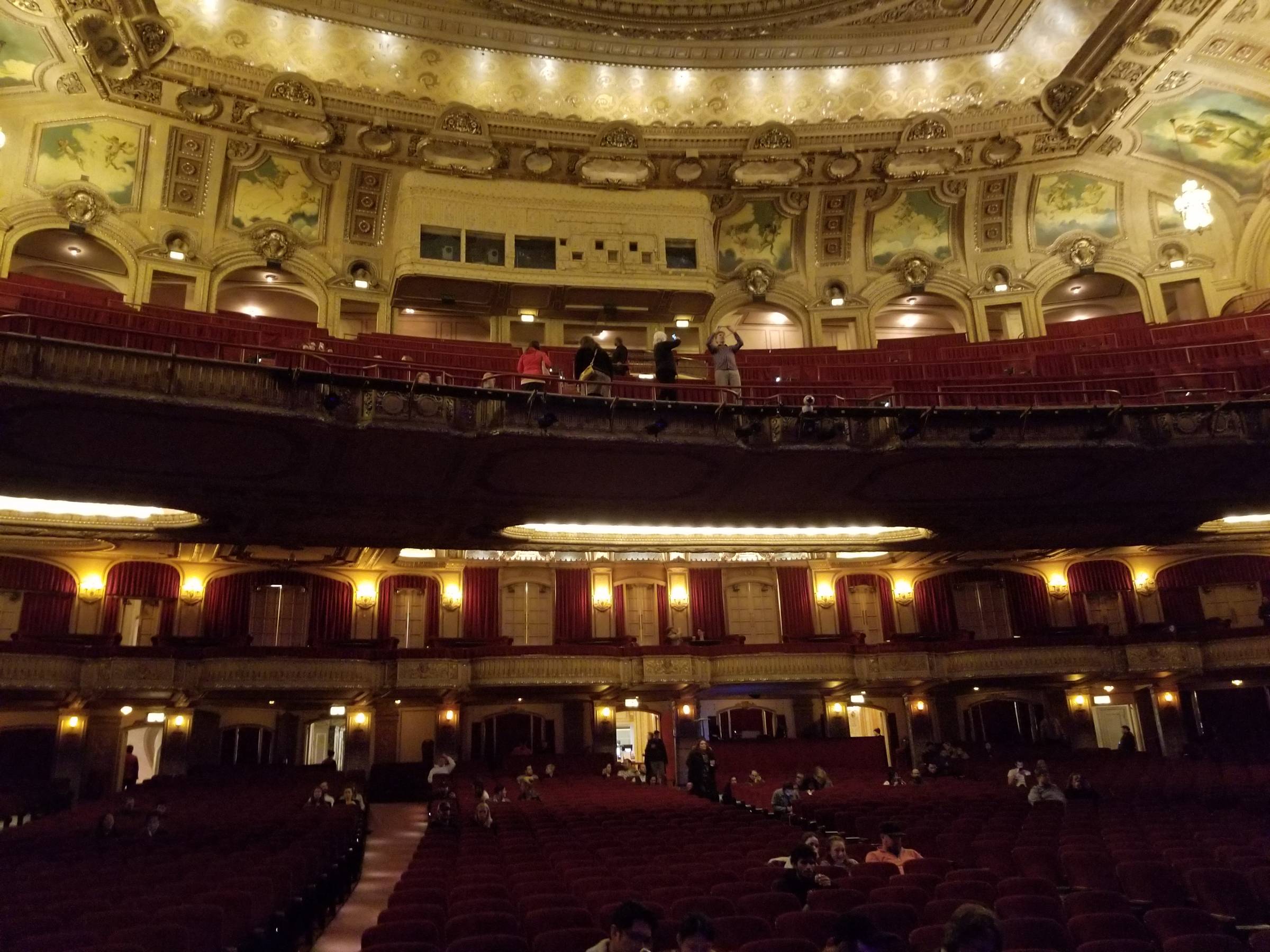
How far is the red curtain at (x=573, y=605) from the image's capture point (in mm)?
21094

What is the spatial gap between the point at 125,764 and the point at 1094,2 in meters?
23.6

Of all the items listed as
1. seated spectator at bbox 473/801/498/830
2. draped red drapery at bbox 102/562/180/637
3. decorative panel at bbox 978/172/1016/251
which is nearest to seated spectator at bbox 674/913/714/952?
seated spectator at bbox 473/801/498/830

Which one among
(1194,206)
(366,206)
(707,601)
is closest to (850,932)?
(1194,206)

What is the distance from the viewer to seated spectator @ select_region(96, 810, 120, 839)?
9.23 metres

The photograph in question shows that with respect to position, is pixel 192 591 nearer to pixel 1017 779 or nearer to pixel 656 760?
pixel 656 760

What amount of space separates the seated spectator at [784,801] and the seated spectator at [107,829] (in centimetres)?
761

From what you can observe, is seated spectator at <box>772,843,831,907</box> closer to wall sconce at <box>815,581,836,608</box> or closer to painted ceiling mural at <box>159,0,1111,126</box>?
wall sconce at <box>815,581,836,608</box>

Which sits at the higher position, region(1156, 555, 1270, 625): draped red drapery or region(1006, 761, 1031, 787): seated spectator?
region(1156, 555, 1270, 625): draped red drapery

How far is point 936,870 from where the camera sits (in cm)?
614

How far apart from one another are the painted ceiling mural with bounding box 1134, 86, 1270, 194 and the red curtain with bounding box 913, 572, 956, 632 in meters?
10.5

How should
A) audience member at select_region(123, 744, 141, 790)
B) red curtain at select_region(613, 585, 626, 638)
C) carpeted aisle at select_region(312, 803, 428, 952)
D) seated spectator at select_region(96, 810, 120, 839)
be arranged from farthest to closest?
red curtain at select_region(613, 585, 626, 638)
audience member at select_region(123, 744, 141, 790)
seated spectator at select_region(96, 810, 120, 839)
carpeted aisle at select_region(312, 803, 428, 952)

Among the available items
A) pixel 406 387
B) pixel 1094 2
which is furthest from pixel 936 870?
pixel 1094 2

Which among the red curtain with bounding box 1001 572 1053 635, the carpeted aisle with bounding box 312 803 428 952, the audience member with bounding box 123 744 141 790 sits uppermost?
the red curtain with bounding box 1001 572 1053 635

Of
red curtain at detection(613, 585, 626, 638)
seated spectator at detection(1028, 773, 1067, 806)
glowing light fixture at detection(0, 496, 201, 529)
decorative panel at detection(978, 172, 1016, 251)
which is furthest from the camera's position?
red curtain at detection(613, 585, 626, 638)
